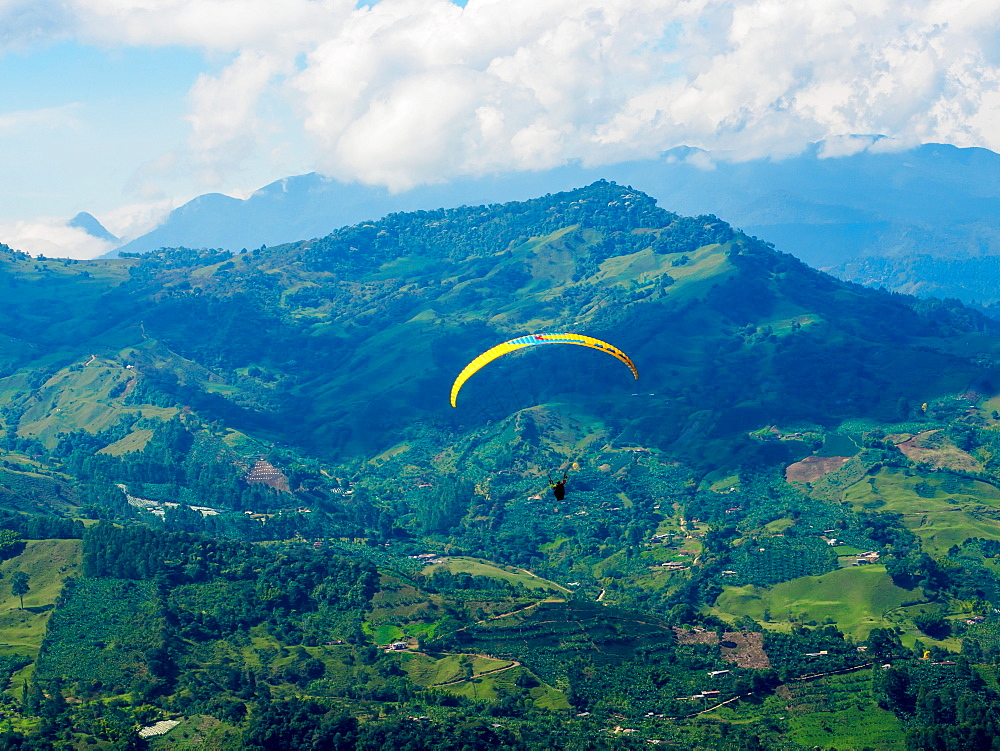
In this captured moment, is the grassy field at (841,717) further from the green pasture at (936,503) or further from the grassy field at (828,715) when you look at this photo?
the green pasture at (936,503)

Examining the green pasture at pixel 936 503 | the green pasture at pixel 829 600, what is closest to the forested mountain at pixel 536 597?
the green pasture at pixel 829 600

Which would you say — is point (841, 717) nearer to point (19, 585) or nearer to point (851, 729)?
point (851, 729)

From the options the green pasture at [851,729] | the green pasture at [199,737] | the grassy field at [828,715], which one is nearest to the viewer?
the green pasture at [199,737]

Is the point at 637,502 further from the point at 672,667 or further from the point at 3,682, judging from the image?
the point at 3,682

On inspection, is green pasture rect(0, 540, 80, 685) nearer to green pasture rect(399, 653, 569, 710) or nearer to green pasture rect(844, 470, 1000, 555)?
green pasture rect(399, 653, 569, 710)

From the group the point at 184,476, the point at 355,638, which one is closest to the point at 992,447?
the point at 355,638

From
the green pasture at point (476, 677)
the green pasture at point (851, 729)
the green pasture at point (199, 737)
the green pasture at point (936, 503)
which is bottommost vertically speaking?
the green pasture at point (851, 729)

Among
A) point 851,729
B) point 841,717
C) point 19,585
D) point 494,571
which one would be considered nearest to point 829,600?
point 841,717

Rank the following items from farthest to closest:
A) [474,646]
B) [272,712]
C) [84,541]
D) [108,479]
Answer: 1. [108,479]
2. [84,541]
3. [474,646]
4. [272,712]
